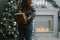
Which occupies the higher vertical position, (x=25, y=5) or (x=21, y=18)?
(x=25, y=5)

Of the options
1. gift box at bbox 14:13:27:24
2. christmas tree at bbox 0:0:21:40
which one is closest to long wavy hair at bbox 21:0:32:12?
gift box at bbox 14:13:27:24

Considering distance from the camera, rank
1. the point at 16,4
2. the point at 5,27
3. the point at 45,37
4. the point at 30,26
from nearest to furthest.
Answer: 1. the point at 30,26
2. the point at 5,27
3. the point at 16,4
4. the point at 45,37

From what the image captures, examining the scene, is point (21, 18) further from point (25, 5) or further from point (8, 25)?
point (8, 25)

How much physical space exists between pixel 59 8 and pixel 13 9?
6.88 feet

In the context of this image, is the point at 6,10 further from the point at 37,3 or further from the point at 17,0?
the point at 37,3

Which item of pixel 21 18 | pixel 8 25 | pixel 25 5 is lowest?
pixel 8 25

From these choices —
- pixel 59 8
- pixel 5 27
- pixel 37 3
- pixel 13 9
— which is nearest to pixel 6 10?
pixel 13 9

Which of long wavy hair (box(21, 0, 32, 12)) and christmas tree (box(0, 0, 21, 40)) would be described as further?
christmas tree (box(0, 0, 21, 40))

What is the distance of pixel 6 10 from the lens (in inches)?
132

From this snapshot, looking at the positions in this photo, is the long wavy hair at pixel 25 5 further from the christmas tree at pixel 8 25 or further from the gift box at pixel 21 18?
the christmas tree at pixel 8 25

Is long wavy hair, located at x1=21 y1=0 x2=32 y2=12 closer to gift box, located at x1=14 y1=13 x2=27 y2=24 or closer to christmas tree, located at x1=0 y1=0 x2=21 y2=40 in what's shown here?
gift box, located at x1=14 y1=13 x2=27 y2=24

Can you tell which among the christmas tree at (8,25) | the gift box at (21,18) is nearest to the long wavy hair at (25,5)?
the gift box at (21,18)

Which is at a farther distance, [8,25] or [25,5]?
[8,25]

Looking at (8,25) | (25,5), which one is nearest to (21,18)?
(25,5)
